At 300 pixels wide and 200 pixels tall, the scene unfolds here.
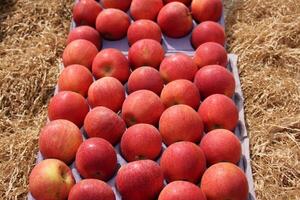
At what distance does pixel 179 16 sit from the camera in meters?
2.57

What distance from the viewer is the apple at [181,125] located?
6.54 ft

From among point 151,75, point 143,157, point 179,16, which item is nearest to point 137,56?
point 151,75

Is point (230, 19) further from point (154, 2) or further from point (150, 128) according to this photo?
point (150, 128)

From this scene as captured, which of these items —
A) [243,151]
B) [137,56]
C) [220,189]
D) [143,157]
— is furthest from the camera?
[137,56]

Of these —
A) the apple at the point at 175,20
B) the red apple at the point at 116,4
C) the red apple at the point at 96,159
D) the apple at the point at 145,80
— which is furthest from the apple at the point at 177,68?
the red apple at the point at 116,4

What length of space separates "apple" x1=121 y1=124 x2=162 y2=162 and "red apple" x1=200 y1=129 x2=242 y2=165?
8.3 inches

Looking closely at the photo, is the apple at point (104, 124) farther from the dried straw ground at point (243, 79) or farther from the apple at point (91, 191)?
the dried straw ground at point (243, 79)

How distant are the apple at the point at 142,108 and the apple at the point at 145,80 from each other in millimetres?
91

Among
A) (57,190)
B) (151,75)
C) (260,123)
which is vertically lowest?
(260,123)

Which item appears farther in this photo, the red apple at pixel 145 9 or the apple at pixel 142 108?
the red apple at pixel 145 9

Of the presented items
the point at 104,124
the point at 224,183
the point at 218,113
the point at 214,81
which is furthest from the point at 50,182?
the point at 214,81

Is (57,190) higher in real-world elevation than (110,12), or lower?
lower

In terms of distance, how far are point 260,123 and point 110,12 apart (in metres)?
1.05

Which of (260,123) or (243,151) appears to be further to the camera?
(260,123)
